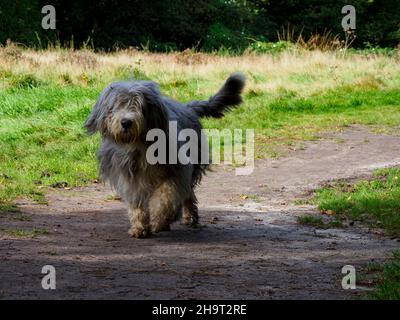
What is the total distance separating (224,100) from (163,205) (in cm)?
233

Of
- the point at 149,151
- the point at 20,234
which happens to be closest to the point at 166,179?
the point at 149,151

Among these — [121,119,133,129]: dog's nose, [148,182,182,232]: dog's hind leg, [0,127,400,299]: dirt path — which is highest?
[121,119,133,129]: dog's nose

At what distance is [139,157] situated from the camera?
327 inches

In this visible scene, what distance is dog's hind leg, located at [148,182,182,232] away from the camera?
26.9 feet

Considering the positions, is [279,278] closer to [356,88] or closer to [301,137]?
[301,137]

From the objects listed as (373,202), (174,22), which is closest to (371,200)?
(373,202)

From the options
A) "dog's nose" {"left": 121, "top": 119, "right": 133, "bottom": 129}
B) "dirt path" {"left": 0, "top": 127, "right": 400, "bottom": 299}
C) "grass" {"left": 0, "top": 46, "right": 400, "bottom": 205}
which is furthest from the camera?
"grass" {"left": 0, "top": 46, "right": 400, "bottom": 205}

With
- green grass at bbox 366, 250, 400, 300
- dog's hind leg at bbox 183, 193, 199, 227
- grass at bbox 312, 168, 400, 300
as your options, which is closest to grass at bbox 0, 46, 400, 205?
dog's hind leg at bbox 183, 193, 199, 227

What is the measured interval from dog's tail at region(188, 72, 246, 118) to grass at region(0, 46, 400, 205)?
2.79 metres

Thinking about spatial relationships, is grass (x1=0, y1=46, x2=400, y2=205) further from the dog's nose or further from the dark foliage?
the dark foliage

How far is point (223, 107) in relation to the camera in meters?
10.1

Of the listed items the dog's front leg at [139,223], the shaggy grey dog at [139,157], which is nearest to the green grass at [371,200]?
the shaggy grey dog at [139,157]

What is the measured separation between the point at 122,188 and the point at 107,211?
1.79 m

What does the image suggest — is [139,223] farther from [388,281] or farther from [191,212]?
[388,281]
